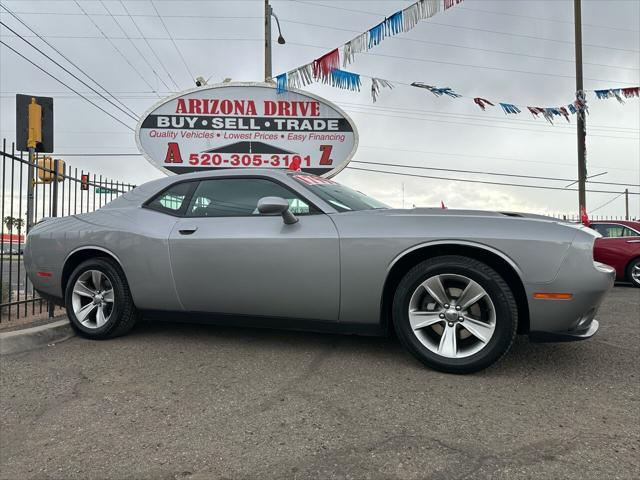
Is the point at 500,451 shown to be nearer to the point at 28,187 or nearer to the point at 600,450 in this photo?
the point at 600,450

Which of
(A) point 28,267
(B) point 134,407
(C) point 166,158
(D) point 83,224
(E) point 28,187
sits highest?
(C) point 166,158

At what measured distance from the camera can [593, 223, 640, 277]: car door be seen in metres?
8.70

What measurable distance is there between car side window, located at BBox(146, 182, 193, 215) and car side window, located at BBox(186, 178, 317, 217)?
0.32ft

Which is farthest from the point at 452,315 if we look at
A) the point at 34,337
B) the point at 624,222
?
the point at 624,222

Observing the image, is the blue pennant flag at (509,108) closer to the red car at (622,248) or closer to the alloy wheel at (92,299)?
the red car at (622,248)

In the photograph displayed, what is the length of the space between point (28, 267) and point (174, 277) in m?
1.80

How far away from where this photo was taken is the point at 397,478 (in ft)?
5.50

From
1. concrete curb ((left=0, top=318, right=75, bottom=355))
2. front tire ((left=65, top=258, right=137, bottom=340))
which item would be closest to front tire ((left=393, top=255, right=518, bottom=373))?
front tire ((left=65, top=258, right=137, bottom=340))

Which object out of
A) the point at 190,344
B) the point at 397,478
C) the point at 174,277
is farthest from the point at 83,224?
the point at 397,478

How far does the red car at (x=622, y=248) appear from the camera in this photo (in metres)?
8.65

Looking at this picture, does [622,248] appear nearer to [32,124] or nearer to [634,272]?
[634,272]

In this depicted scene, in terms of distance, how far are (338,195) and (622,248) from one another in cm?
795

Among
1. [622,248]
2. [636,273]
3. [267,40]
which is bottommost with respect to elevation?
[636,273]

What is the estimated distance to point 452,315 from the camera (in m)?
2.81
